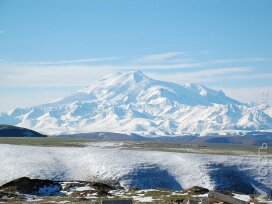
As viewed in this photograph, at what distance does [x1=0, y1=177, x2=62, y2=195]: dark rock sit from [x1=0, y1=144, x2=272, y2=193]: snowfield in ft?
→ 26.7

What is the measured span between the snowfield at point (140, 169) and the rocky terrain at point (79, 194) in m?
8.91

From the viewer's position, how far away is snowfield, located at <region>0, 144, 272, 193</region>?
88375 millimetres

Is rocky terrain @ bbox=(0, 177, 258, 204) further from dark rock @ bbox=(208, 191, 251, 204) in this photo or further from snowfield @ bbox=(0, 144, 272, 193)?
dark rock @ bbox=(208, 191, 251, 204)

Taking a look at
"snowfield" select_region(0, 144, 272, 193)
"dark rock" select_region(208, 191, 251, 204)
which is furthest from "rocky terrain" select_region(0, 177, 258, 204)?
"dark rock" select_region(208, 191, 251, 204)

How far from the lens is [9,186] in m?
74.6

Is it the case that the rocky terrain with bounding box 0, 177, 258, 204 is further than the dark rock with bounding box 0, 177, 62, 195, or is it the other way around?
the dark rock with bounding box 0, 177, 62, 195

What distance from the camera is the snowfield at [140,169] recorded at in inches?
3479

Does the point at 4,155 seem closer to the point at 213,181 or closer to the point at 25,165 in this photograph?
the point at 25,165

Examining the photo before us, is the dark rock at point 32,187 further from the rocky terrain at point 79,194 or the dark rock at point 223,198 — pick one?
the dark rock at point 223,198

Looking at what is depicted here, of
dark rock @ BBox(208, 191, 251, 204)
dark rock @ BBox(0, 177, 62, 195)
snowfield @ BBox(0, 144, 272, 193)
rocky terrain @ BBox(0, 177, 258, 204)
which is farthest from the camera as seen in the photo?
snowfield @ BBox(0, 144, 272, 193)

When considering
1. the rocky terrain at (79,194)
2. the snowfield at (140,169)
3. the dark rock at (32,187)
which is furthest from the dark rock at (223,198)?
the snowfield at (140,169)

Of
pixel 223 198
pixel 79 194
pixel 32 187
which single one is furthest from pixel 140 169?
pixel 223 198

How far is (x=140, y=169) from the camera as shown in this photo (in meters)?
94.2

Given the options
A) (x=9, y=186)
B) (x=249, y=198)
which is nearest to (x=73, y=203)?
(x=9, y=186)
